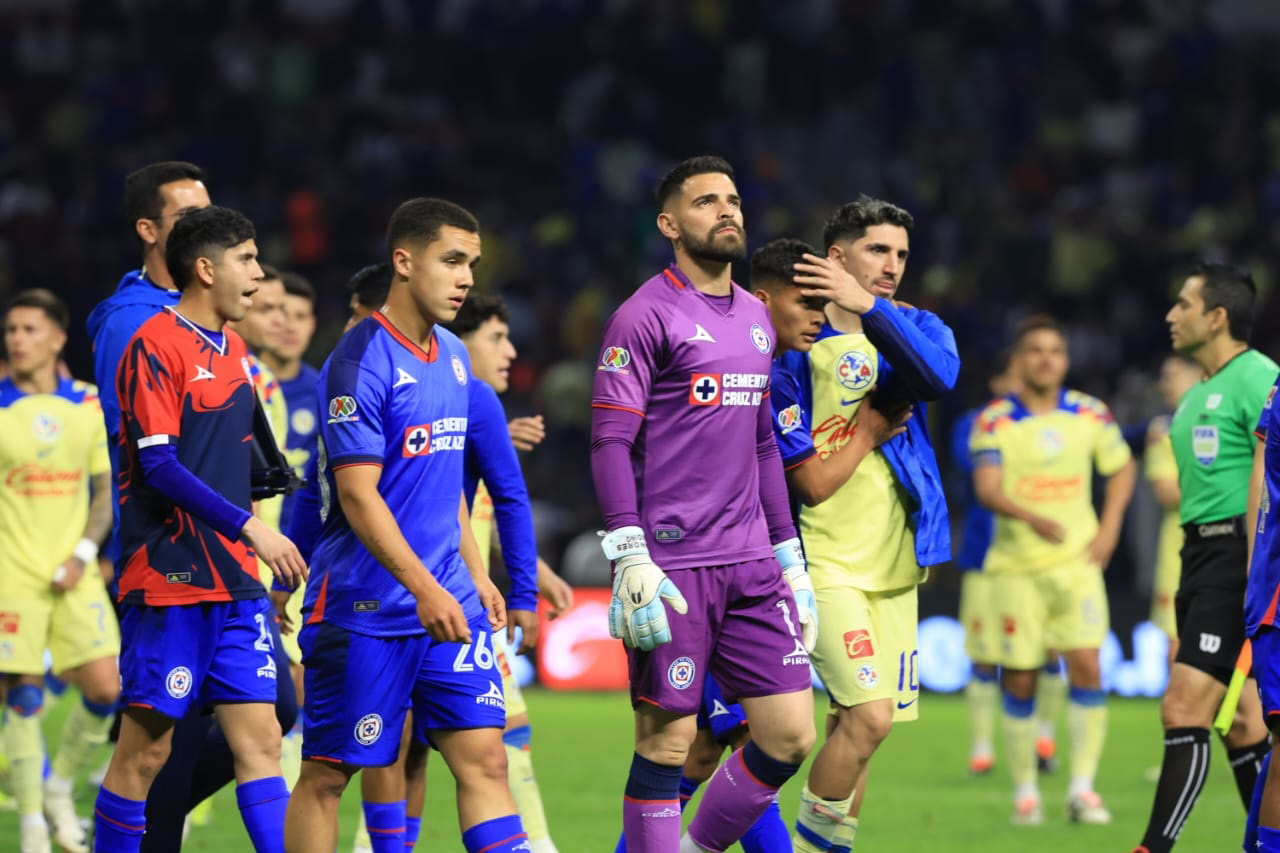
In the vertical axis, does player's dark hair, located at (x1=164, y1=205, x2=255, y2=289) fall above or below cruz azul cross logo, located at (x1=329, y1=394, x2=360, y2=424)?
above

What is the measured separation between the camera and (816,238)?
65.4 feet

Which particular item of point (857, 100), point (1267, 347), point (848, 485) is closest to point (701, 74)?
point (857, 100)

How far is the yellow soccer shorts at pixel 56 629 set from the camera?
888 cm

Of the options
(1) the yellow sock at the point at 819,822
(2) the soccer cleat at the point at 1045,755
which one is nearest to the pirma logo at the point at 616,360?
(1) the yellow sock at the point at 819,822

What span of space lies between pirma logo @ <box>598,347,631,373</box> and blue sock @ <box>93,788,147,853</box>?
2132mm

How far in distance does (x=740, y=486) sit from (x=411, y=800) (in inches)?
92.1

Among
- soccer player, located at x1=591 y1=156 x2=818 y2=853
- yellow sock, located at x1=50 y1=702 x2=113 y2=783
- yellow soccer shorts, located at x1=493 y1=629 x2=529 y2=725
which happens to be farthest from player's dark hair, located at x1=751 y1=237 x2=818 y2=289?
yellow sock, located at x1=50 y1=702 x2=113 y2=783

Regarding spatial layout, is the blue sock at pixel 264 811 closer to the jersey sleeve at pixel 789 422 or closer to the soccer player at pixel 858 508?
the soccer player at pixel 858 508

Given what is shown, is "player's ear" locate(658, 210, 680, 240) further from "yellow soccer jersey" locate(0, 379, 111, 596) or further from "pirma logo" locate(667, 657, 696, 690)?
"yellow soccer jersey" locate(0, 379, 111, 596)

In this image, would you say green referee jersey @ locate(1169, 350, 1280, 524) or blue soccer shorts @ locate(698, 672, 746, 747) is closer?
blue soccer shorts @ locate(698, 672, 746, 747)

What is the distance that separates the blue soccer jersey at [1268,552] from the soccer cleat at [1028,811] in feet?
13.4

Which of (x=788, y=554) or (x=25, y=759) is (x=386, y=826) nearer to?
(x=788, y=554)

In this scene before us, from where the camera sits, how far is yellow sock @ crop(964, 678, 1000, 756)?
11820 millimetres

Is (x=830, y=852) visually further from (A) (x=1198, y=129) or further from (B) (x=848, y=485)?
(A) (x=1198, y=129)
